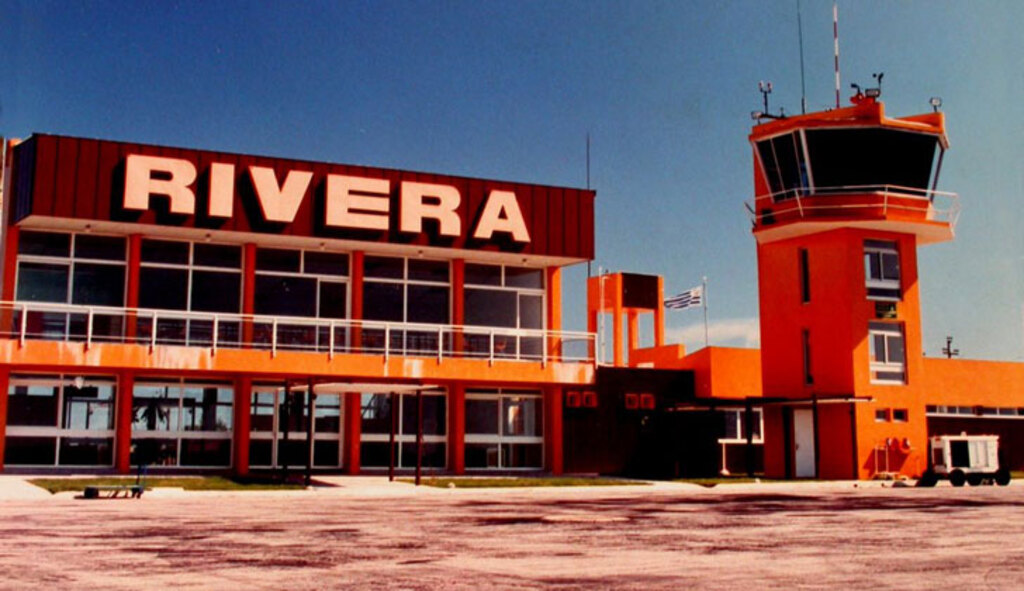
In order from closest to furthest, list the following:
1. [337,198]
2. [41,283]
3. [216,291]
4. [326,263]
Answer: [41,283] → [216,291] → [337,198] → [326,263]

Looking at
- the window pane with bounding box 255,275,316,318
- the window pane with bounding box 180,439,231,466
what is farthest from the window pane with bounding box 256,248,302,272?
the window pane with bounding box 180,439,231,466

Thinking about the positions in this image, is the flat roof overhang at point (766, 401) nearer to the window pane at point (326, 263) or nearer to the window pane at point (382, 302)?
the window pane at point (382, 302)

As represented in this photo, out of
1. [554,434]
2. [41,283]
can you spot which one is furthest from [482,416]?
[41,283]

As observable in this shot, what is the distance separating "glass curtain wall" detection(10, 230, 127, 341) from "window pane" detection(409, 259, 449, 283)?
9403 mm

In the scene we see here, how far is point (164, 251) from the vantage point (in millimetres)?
35188

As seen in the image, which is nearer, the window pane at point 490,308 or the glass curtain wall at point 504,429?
the glass curtain wall at point 504,429

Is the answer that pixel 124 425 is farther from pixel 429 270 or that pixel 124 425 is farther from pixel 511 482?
pixel 511 482

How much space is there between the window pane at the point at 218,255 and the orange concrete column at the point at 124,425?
429 cm

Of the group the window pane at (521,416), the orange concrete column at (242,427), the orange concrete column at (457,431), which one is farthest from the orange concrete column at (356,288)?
the window pane at (521,416)

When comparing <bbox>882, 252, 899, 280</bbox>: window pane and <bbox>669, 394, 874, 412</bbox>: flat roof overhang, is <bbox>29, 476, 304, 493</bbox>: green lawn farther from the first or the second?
<bbox>882, 252, 899, 280</bbox>: window pane

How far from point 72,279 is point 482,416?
14.0 m

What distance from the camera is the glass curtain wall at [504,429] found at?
127 ft

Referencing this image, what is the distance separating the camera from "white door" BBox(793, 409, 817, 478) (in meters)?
42.0

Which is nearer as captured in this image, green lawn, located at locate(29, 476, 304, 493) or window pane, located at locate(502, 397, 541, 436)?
green lawn, located at locate(29, 476, 304, 493)
